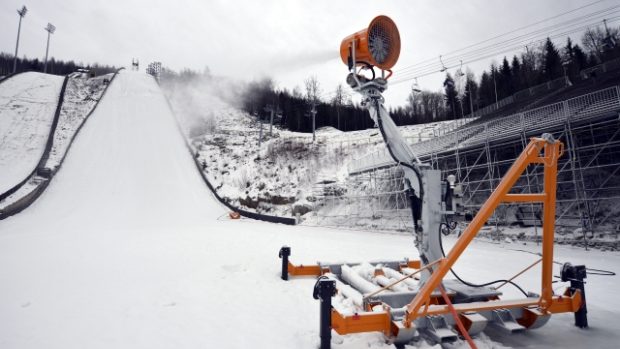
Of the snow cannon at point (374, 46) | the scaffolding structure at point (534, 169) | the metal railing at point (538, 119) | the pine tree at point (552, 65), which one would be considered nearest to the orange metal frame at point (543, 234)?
the snow cannon at point (374, 46)

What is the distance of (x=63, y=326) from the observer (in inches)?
155

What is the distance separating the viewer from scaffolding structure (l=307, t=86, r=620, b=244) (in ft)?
37.1

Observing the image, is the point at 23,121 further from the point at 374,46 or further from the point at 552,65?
the point at 552,65

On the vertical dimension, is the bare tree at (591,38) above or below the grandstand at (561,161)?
above

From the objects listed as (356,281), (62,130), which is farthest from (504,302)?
(62,130)

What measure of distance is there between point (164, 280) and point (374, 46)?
575 cm

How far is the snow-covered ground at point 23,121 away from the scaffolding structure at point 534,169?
19442 mm

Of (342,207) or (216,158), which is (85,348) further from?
(216,158)

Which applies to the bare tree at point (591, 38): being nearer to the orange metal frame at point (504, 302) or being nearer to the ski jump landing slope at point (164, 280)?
the ski jump landing slope at point (164, 280)

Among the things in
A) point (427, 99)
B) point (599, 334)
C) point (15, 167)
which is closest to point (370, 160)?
point (599, 334)

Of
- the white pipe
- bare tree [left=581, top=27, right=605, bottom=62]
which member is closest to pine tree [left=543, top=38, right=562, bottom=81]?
bare tree [left=581, top=27, right=605, bottom=62]

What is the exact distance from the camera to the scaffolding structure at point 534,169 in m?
11.3

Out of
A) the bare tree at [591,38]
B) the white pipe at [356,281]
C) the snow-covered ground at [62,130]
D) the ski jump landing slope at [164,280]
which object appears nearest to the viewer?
the ski jump landing slope at [164,280]

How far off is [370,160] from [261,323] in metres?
18.2
